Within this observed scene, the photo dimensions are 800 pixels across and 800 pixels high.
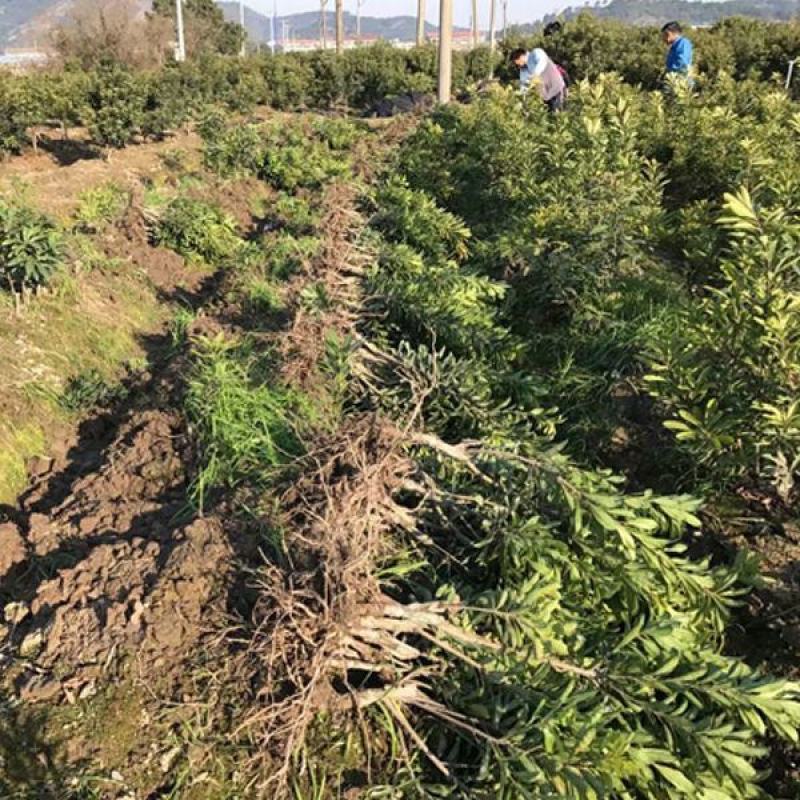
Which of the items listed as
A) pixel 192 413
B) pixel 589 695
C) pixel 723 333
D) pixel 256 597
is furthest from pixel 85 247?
pixel 589 695

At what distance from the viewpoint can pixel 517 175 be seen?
7273 millimetres

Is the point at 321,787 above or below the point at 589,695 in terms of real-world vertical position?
below

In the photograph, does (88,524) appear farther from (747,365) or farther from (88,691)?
(747,365)

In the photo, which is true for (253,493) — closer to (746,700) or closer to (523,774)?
(523,774)

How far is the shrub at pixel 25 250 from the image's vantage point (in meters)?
5.48

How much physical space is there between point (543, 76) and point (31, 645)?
9678 mm

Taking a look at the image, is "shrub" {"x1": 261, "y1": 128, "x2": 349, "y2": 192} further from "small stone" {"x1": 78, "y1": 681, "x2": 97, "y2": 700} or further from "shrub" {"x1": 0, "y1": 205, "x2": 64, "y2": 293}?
"small stone" {"x1": 78, "y1": 681, "x2": 97, "y2": 700}

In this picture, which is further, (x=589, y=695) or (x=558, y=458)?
(x=558, y=458)

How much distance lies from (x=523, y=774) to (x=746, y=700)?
2.22ft

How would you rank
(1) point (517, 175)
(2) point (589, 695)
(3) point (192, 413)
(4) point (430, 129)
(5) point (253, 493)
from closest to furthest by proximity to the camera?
(2) point (589, 695) → (5) point (253, 493) → (3) point (192, 413) → (1) point (517, 175) → (4) point (430, 129)

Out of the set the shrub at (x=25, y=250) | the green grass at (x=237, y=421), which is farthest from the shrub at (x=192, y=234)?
the green grass at (x=237, y=421)

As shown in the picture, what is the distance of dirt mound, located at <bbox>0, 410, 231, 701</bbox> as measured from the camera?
264cm

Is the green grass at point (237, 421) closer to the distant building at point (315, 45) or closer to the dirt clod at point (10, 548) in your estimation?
the dirt clod at point (10, 548)

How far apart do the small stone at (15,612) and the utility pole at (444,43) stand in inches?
476
